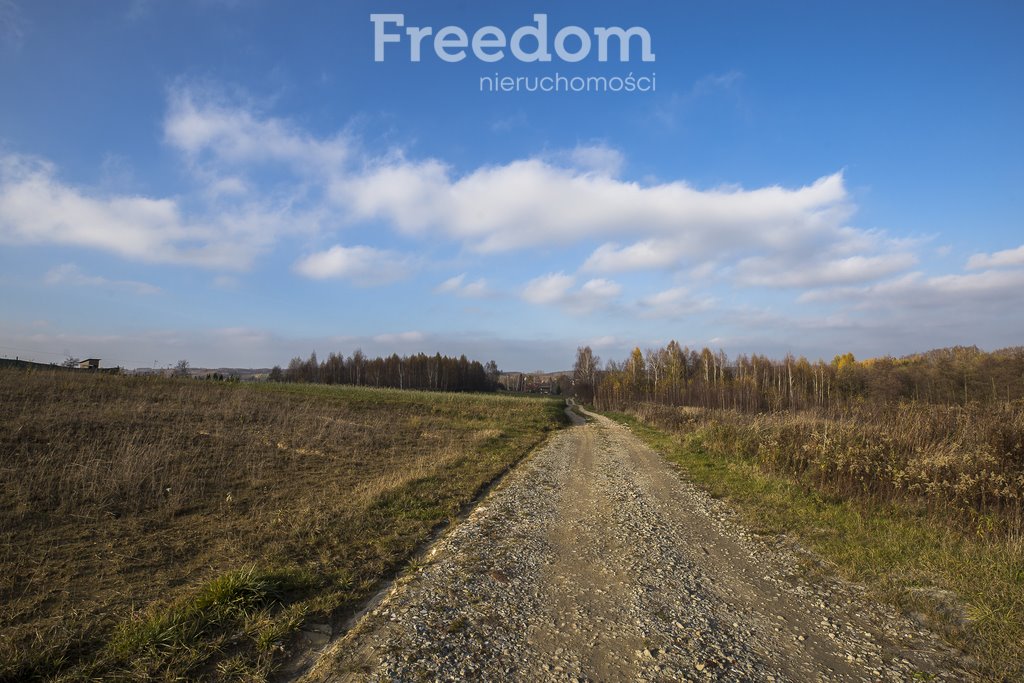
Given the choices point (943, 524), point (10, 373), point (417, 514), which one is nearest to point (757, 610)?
point (943, 524)

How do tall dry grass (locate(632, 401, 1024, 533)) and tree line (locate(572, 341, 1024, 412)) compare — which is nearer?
tall dry grass (locate(632, 401, 1024, 533))

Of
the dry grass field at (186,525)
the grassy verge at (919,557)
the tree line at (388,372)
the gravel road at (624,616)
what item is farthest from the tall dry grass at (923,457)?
the tree line at (388,372)

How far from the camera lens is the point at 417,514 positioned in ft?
33.0

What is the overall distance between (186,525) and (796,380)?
87.3 m

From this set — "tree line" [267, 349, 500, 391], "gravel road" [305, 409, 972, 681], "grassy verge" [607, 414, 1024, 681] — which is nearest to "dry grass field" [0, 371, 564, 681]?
"gravel road" [305, 409, 972, 681]

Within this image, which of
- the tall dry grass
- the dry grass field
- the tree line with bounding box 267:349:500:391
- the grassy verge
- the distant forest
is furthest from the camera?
the tree line with bounding box 267:349:500:391

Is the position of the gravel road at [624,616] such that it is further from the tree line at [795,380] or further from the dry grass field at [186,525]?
the tree line at [795,380]

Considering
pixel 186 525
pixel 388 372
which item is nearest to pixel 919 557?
pixel 186 525

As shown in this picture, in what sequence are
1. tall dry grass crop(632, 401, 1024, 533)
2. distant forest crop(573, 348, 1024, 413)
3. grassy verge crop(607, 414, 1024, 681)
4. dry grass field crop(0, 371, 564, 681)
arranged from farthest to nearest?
distant forest crop(573, 348, 1024, 413)
tall dry grass crop(632, 401, 1024, 533)
grassy verge crop(607, 414, 1024, 681)
dry grass field crop(0, 371, 564, 681)

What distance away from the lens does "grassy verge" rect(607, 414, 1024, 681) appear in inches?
199

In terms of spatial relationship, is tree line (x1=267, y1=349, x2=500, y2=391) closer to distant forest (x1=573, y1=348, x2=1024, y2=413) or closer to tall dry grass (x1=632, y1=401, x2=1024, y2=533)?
distant forest (x1=573, y1=348, x2=1024, y2=413)

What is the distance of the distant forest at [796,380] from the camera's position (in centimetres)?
3572

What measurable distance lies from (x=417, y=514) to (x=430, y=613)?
4692 millimetres

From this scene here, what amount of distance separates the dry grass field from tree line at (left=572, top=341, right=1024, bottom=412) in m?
16.7
